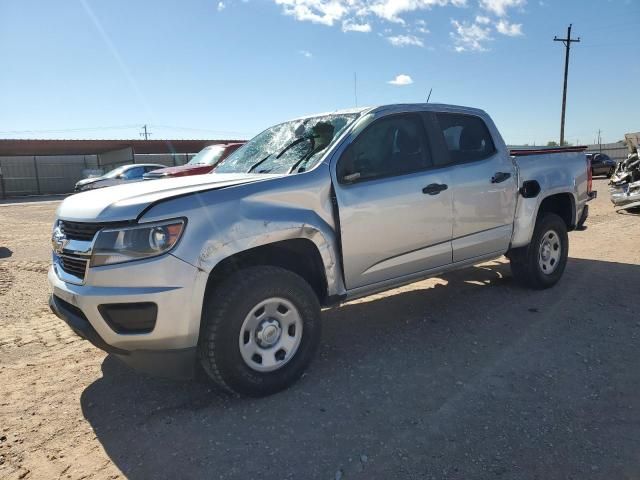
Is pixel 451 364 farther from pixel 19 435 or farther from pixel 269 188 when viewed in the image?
pixel 19 435

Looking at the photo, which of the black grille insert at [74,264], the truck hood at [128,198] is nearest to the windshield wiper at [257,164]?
the truck hood at [128,198]

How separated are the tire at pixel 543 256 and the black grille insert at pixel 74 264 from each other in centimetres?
428

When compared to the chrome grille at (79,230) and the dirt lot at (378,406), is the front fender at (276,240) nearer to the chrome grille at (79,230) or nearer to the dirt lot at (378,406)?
the chrome grille at (79,230)

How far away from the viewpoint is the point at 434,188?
13.6 ft

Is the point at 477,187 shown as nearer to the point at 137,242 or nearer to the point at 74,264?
the point at 137,242

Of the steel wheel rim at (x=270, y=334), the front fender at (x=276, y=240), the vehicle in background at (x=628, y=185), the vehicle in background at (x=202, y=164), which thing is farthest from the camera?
the vehicle in background at (x=628, y=185)

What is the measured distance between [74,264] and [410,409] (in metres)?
2.33

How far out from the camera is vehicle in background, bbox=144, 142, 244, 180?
968 centimetres

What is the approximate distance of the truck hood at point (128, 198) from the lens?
292cm

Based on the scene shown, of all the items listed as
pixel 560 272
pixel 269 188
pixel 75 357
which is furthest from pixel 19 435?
pixel 560 272

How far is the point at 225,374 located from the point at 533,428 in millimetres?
1878

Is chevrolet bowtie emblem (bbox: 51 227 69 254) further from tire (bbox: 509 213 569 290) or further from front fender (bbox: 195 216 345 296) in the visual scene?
tire (bbox: 509 213 569 290)

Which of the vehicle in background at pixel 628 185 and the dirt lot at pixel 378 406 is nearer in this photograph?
the dirt lot at pixel 378 406

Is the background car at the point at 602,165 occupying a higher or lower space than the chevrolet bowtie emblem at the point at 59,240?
lower
